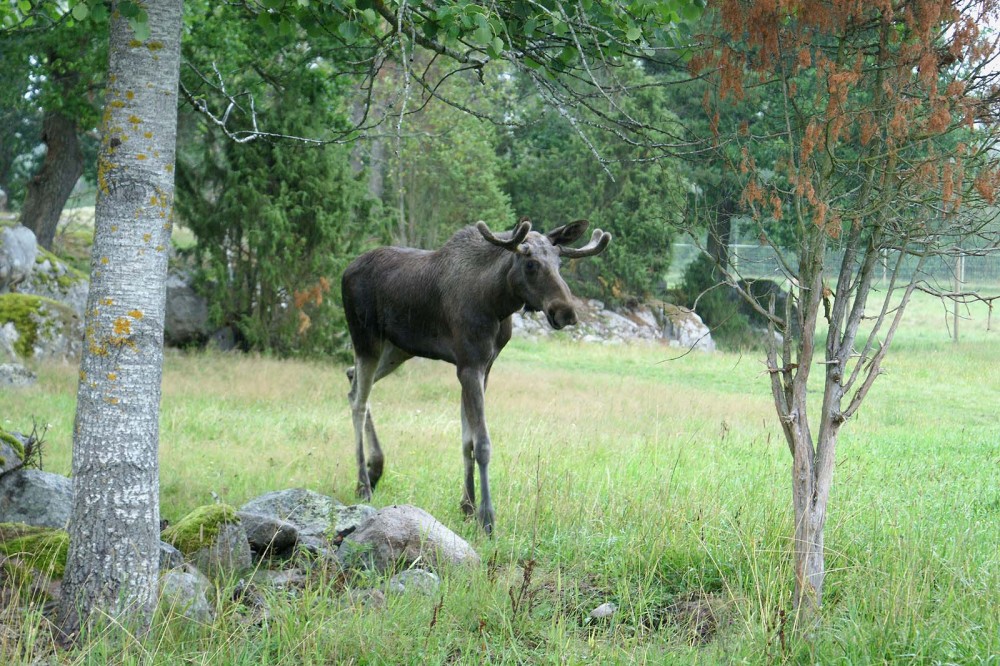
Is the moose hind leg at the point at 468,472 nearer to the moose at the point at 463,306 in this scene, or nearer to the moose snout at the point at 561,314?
the moose at the point at 463,306

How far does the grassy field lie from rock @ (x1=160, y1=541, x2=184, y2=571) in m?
0.74

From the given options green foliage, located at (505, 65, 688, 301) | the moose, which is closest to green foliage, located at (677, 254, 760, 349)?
green foliage, located at (505, 65, 688, 301)

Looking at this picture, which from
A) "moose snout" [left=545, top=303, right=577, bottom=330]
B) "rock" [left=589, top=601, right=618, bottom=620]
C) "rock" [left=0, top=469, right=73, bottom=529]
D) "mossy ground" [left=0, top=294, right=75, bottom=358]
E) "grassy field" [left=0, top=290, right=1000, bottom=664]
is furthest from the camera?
"mossy ground" [left=0, top=294, right=75, bottom=358]

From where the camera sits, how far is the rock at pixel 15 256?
14859 mm

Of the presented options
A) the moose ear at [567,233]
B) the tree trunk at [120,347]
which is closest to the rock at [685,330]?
the moose ear at [567,233]

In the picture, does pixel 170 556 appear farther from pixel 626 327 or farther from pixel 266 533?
pixel 626 327

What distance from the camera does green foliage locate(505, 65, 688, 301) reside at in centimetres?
3052

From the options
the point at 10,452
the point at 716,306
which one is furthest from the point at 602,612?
the point at 716,306

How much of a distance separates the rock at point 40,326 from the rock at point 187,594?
10283 mm

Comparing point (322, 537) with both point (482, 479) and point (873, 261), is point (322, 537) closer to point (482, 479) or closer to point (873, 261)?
point (482, 479)

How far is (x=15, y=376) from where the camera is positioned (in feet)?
40.7

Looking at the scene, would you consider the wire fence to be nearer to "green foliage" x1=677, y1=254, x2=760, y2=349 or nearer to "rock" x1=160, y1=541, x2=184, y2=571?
"green foliage" x1=677, y1=254, x2=760, y2=349

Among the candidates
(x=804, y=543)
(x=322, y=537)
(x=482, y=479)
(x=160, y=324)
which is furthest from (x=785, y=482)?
(x=160, y=324)

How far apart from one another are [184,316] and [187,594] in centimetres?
1303
